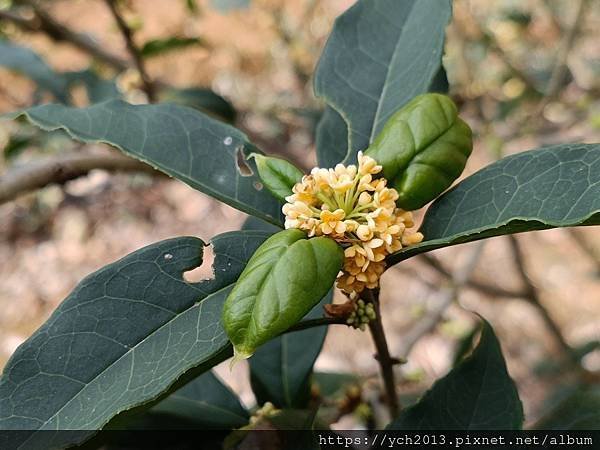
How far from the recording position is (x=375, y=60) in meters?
0.84

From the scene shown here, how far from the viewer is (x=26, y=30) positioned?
1412 mm

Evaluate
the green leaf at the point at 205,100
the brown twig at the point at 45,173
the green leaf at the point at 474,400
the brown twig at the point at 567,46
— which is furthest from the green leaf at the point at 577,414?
the brown twig at the point at 567,46

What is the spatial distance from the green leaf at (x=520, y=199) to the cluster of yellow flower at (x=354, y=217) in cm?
3

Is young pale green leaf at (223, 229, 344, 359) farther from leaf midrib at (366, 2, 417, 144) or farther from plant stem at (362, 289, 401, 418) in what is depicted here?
leaf midrib at (366, 2, 417, 144)

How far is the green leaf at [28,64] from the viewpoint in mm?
1395

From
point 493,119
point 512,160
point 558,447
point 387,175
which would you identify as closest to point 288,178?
point 387,175

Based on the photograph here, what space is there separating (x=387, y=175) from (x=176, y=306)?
0.79 feet

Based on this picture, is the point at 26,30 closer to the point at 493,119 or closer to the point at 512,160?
the point at 512,160

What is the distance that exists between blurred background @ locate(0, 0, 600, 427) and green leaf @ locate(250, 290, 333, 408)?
0.28 m

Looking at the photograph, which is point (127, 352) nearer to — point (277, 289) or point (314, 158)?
point (277, 289)

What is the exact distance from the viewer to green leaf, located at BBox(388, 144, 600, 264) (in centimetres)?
57

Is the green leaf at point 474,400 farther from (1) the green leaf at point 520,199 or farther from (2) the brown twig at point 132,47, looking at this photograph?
(2) the brown twig at point 132,47

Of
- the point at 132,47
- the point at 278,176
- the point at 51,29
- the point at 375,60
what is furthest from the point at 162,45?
the point at 278,176

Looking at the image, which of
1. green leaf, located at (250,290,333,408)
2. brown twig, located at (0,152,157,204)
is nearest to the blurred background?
green leaf, located at (250,290,333,408)
